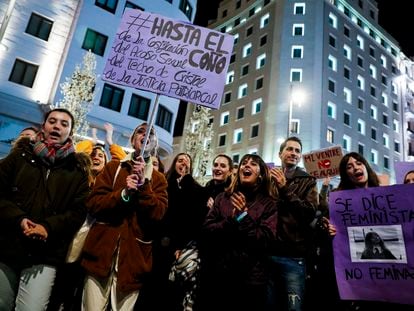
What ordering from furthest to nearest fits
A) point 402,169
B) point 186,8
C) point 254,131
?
1. point 254,131
2. point 186,8
3. point 402,169

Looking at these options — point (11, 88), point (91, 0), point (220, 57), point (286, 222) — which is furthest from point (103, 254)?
point (91, 0)

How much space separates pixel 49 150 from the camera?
9.95 ft

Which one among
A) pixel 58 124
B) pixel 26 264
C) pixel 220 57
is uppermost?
pixel 220 57

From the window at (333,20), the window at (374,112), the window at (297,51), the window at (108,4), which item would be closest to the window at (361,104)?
the window at (374,112)

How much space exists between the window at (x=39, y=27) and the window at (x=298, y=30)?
25.6 m

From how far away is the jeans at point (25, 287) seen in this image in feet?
8.70

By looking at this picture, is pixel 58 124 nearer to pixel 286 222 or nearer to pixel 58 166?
pixel 58 166

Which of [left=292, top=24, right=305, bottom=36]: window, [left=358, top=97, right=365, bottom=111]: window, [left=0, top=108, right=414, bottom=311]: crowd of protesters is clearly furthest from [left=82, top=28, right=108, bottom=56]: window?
[left=358, top=97, right=365, bottom=111]: window

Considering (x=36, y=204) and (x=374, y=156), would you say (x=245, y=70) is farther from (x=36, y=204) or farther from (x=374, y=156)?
(x=36, y=204)

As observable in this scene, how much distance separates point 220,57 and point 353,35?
1631 inches

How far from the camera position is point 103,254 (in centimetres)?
305

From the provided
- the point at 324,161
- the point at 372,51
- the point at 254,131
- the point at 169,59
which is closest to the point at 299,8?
the point at 372,51

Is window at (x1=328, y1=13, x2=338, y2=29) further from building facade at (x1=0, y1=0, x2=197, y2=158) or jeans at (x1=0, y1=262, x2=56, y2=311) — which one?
jeans at (x1=0, y1=262, x2=56, y2=311)

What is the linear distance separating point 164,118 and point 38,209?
69.3 ft
